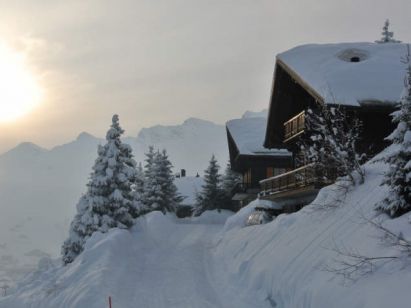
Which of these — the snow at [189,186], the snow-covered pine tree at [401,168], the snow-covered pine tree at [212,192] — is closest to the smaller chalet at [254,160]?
the snow-covered pine tree at [212,192]

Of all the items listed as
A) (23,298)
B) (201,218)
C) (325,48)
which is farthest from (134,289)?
(201,218)

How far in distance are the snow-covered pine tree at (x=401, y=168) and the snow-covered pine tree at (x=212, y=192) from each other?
49.9 metres

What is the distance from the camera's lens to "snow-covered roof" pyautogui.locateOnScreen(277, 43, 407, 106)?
23219 mm

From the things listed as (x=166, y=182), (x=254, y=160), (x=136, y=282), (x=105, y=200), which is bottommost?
(x=136, y=282)

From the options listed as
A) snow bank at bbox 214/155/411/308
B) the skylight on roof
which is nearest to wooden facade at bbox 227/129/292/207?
the skylight on roof

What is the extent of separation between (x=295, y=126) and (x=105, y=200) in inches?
499

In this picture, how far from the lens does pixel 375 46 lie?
1152 inches

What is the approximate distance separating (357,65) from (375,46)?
436 cm

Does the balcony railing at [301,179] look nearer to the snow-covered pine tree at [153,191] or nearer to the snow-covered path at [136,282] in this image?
the snow-covered path at [136,282]

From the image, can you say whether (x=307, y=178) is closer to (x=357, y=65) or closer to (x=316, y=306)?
(x=357, y=65)

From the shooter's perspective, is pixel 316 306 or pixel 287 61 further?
pixel 287 61

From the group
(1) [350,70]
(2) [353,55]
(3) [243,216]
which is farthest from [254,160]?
(1) [350,70]

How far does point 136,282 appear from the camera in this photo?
57.0 feet

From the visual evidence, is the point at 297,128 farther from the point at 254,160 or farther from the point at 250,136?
the point at 250,136
